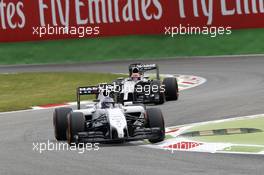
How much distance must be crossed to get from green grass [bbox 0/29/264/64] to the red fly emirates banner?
0.31m

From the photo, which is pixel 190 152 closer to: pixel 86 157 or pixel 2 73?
pixel 86 157

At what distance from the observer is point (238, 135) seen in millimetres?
12922

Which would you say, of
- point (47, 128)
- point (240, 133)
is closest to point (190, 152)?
point (240, 133)

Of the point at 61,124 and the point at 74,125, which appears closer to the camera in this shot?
the point at 74,125

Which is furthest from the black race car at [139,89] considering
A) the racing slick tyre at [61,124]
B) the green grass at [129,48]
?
the green grass at [129,48]

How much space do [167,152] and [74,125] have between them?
179 cm

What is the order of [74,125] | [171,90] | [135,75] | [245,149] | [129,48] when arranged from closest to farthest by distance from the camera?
→ [245,149] < [74,125] < [135,75] < [171,90] < [129,48]

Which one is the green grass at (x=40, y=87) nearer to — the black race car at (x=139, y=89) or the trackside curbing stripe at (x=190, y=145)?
the black race car at (x=139, y=89)

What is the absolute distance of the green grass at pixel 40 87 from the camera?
21031mm

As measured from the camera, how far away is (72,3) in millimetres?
32688

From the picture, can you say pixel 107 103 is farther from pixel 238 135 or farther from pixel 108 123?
pixel 238 135

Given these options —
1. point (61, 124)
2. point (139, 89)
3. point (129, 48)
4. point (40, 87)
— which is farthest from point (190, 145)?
point (129, 48)

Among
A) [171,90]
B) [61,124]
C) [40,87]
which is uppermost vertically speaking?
[61,124]

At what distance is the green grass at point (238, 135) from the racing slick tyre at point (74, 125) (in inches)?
73.9
